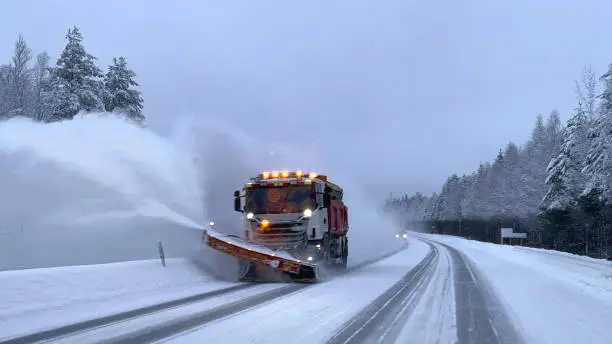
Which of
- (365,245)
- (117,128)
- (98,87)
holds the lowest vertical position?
(365,245)

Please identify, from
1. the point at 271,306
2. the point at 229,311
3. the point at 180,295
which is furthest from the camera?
the point at 180,295

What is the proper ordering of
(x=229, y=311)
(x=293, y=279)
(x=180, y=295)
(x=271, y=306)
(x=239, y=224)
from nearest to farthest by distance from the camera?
1. (x=229, y=311)
2. (x=271, y=306)
3. (x=180, y=295)
4. (x=293, y=279)
5. (x=239, y=224)

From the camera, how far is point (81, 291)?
11.9 m

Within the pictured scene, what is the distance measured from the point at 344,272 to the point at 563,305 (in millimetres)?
9477

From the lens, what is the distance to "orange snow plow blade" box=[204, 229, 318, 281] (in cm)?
1558

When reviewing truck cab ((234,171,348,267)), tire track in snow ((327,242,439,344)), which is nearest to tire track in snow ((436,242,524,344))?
tire track in snow ((327,242,439,344))

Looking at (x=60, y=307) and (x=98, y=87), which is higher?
(x=98, y=87)

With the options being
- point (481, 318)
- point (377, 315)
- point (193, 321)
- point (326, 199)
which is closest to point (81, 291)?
point (193, 321)

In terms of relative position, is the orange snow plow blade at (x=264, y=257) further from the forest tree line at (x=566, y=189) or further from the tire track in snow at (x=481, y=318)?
the forest tree line at (x=566, y=189)

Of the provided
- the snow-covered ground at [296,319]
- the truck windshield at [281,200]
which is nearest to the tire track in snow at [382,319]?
the snow-covered ground at [296,319]

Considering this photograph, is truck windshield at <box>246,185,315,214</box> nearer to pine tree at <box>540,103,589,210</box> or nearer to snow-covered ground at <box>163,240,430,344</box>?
snow-covered ground at <box>163,240,430,344</box>

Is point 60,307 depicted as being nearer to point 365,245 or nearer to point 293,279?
point 293,279

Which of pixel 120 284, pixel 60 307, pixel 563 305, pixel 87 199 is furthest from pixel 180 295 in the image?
pixel 563 305

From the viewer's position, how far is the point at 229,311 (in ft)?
34.2
